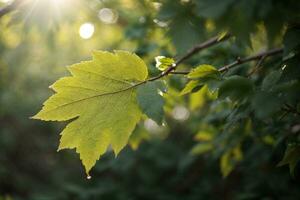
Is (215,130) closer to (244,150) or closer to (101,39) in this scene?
(244,150)

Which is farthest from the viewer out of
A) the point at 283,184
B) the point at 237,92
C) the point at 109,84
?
the point at 283,184

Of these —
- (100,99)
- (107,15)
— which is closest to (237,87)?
(100,99)

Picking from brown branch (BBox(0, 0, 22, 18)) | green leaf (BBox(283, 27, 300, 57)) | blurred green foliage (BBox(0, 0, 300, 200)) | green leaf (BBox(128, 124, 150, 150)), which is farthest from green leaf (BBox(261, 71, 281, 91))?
green leaf (BBox(128, 124, 150, 150))

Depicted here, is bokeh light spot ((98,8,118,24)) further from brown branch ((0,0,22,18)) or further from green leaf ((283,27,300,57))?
green leaf ((283,27,300,57))

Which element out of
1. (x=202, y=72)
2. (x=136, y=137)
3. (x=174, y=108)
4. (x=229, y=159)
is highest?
(x=174, y=108)

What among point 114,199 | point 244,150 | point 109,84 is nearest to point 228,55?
point 244,150

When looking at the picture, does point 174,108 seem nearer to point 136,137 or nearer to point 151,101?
point 136,137
